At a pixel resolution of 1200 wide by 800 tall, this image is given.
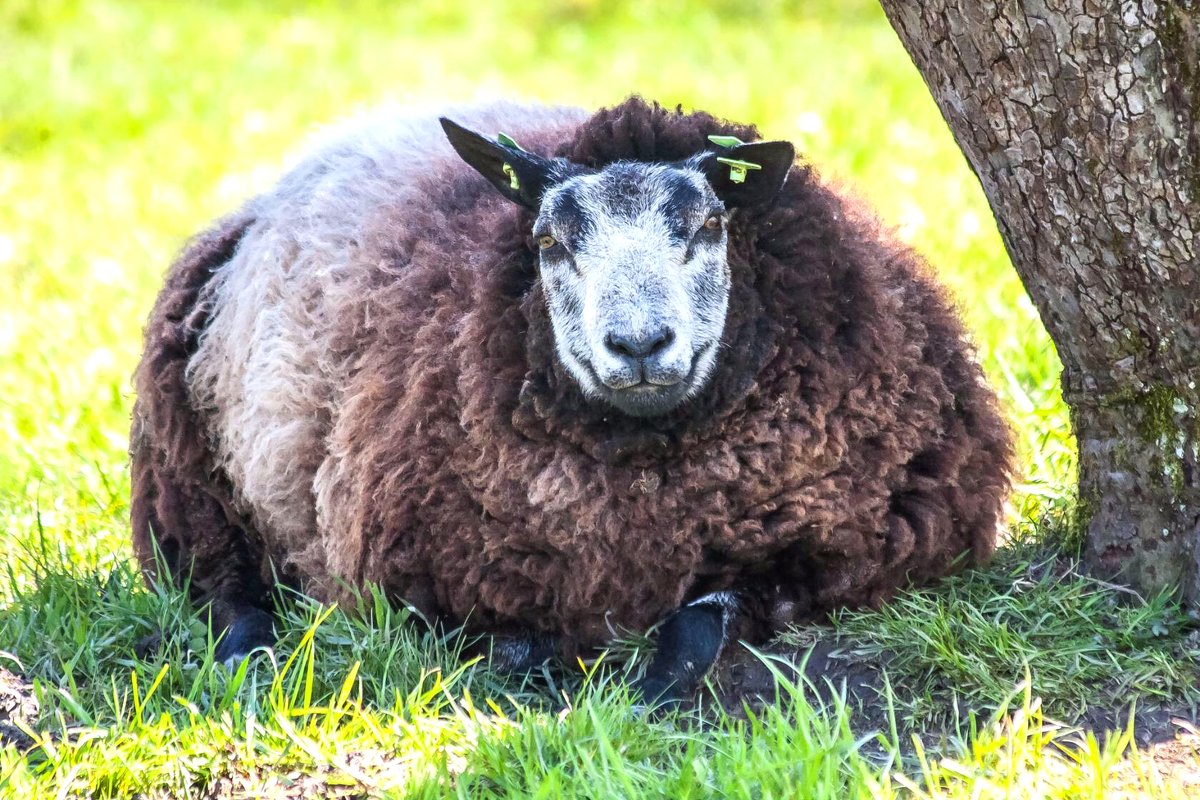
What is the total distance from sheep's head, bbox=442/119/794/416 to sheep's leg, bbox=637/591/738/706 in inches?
21.0

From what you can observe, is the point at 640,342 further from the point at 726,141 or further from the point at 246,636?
the point at 246,636

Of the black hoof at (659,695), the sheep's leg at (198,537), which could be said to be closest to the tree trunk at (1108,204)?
the black hoof at (659,695)

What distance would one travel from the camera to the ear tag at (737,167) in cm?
355

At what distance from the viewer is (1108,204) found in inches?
126

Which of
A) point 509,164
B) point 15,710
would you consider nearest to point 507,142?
point 509,164

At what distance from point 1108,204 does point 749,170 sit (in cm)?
91

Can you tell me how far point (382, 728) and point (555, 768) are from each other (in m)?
0.54

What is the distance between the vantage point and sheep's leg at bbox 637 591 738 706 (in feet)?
11.2

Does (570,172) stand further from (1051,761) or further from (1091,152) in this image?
(1051,761)

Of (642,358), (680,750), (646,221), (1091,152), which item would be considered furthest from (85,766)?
(1091,152)

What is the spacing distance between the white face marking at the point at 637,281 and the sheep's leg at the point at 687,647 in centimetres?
53

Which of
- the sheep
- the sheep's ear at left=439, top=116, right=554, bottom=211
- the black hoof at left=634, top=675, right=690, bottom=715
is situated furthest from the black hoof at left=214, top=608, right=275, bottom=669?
the sheep's ear at left=439, top=116, right=554, bottom=211

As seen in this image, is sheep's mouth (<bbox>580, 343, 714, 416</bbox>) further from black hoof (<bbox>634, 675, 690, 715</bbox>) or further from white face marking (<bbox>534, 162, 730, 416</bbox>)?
black hoof (<bbox>634, 675, 690, 715</bbox>)

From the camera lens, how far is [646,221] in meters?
3.50
